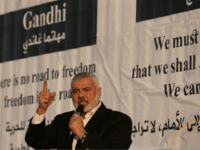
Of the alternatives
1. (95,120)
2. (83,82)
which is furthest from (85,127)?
(83,82)

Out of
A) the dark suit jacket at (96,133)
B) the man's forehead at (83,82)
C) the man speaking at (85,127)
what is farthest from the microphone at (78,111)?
the man's forehead at (83,82)

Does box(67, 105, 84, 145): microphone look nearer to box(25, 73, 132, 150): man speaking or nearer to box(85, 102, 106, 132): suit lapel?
box(25, 73, 132, 150): man speaking

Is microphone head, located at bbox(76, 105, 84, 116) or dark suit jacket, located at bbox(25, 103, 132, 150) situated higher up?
microphone head, located at bbox(76, 105, 84, 116)

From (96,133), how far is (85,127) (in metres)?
0.11

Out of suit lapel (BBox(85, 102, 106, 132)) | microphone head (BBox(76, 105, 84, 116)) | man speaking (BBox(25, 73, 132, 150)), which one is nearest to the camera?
man speaking (BBox(25, 73, 132, 150))

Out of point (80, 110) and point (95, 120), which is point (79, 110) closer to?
point (80, 110)

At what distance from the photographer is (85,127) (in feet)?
10.6

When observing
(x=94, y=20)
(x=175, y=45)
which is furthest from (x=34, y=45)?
(x=175, y=45)

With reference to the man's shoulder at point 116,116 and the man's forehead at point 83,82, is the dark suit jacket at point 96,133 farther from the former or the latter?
the man's forehead at point 83,82

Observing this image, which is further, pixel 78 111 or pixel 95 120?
pixel 95 120

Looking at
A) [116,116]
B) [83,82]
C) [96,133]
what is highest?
[83,82]

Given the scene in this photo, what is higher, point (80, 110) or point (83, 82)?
point (83, 82)

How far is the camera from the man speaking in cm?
298

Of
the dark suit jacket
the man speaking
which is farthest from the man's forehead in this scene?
the dark suit jacket
